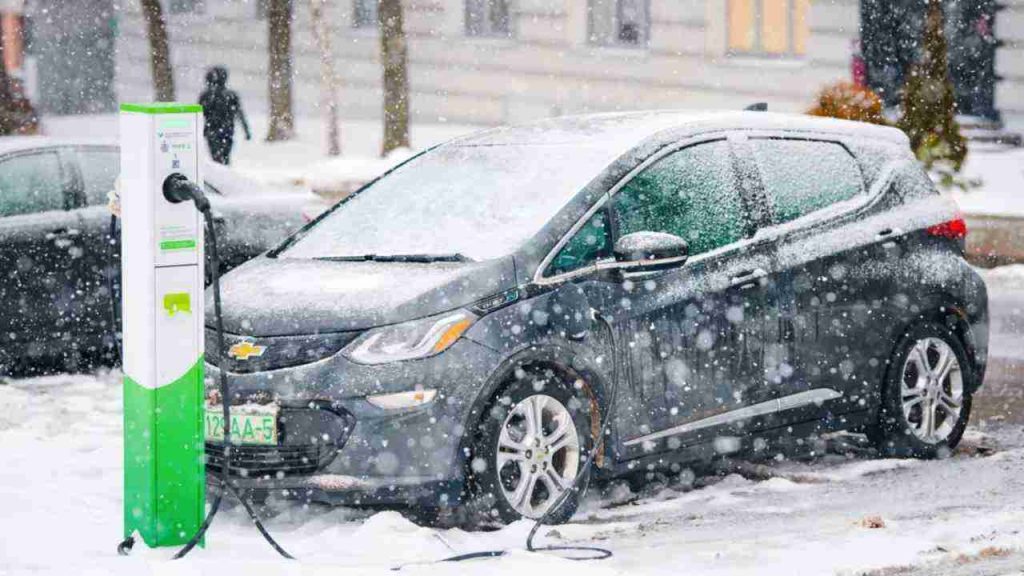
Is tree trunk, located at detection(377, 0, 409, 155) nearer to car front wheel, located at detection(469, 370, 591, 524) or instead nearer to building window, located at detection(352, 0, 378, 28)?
building window, located at detection(352, 0, 378, 28)

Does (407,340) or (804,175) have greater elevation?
(804,175)

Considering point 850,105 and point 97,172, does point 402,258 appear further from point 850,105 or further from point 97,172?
point 850,105

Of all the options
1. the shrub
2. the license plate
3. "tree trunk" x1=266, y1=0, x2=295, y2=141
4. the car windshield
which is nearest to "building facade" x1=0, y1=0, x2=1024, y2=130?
"tree trunk" x1=266, y1=0, x2=295, y2=141

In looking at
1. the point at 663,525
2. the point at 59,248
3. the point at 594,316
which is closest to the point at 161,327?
the point at 594,316

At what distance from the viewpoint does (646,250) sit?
285 inches

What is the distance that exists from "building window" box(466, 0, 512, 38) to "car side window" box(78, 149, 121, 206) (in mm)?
21286

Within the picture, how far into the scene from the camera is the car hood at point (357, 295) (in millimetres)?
6867

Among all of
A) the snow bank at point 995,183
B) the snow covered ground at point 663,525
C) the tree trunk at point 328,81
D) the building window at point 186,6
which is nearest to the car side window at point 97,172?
the snow covered ground at point 663,525

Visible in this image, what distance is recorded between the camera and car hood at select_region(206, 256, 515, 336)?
22.5ft

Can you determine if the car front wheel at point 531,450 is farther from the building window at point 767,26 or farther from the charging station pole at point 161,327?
the building window at point 767,26

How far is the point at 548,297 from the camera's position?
7.12m

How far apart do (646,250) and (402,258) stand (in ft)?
3.14

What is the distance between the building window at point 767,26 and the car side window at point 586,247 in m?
21.1

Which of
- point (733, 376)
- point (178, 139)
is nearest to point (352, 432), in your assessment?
point (178, 139)
